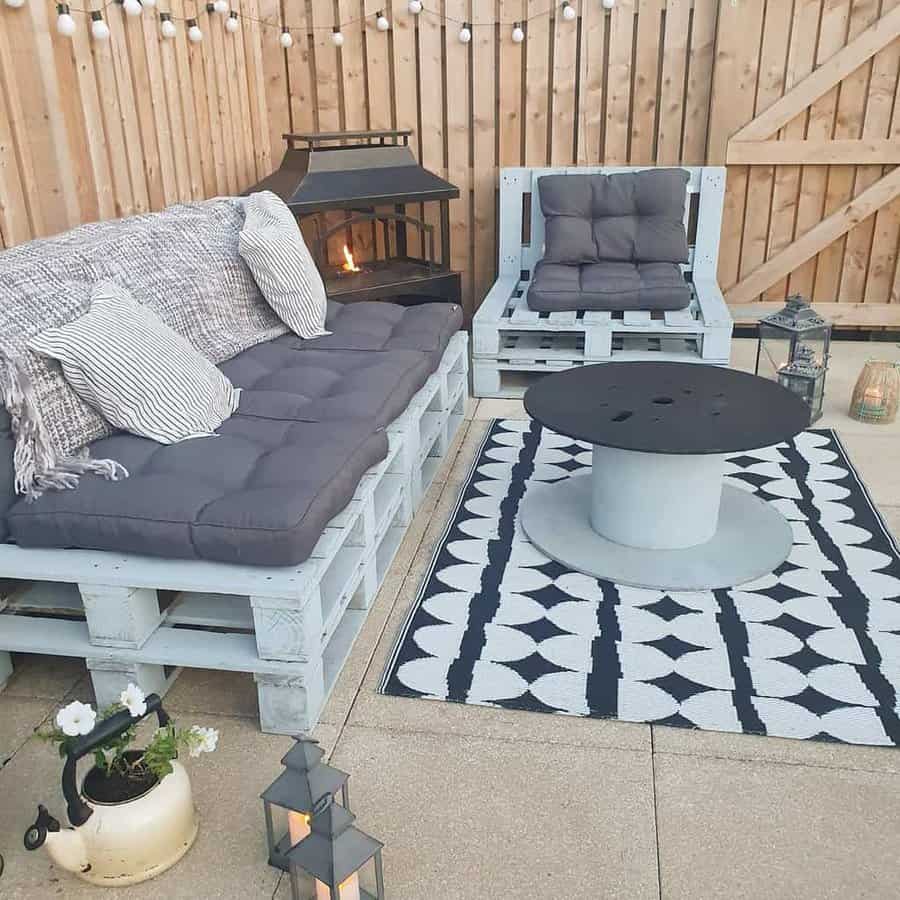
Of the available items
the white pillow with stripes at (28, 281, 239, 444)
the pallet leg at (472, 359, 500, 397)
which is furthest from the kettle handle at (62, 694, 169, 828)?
the pallet leg at (472, 359, 500, 397)

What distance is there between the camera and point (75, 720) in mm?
1493

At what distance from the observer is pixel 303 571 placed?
1.92 meters

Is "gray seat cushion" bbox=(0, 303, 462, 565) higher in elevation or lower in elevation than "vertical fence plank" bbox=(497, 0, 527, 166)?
lower

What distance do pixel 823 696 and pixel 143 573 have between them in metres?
1.54

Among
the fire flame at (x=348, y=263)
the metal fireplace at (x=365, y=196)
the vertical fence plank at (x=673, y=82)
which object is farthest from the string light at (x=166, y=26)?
the vertical fence plank at (x=673, y=82)

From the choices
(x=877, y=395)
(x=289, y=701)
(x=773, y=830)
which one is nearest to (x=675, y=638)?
(x=773, y=830)

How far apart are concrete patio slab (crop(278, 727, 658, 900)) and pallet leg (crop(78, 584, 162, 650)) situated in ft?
1.66

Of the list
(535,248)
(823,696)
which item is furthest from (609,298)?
(823,696)

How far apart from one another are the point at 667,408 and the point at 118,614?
160cm

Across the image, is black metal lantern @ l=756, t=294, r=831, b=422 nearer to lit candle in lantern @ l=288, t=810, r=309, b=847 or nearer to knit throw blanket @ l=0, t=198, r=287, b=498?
knit throw blanket @ l=0, t=198, r=287, b=498

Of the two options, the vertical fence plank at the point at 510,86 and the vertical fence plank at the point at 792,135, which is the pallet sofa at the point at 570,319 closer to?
the vertical fence plank at the point at 510,86

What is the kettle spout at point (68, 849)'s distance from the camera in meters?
1.55

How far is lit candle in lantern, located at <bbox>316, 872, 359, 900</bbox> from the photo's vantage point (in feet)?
4.87

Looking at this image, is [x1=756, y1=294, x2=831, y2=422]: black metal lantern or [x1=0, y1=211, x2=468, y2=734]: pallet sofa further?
[x1=756, y1=294, x2=831, y2=422]: black metal lantern
